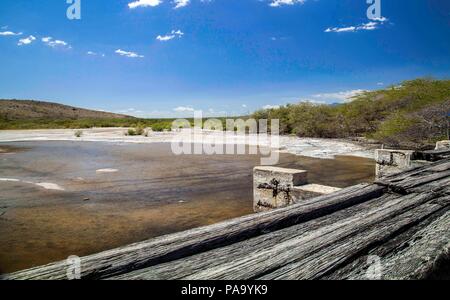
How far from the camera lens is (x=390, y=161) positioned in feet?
24.9

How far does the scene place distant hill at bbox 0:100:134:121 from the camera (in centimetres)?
7313

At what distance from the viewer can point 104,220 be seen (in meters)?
6.73

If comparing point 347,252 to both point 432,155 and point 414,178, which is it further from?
point 432,155

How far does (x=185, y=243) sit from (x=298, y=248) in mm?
652

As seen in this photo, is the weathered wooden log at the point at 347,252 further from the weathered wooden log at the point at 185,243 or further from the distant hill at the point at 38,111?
the distant hill at the point at 38,111

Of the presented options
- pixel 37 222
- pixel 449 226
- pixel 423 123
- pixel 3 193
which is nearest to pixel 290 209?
pixel 449 226

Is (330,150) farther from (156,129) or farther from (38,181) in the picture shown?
(156,129)

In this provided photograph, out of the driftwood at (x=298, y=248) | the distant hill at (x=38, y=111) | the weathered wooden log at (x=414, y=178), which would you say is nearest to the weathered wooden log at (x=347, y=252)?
the driftwood at (x=298, y=248)

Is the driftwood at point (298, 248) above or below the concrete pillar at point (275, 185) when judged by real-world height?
above

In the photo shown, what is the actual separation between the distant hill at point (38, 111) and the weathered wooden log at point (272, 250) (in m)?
77.7

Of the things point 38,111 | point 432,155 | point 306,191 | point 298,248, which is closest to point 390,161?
point 432,155

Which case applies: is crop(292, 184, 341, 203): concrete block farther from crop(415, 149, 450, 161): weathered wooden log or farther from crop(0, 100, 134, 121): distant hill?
crop(0, 100, 134, 121): distant hill

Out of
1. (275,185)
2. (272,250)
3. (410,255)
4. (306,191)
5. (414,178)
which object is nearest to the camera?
(410,255)

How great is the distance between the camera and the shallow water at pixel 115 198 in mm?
5652
